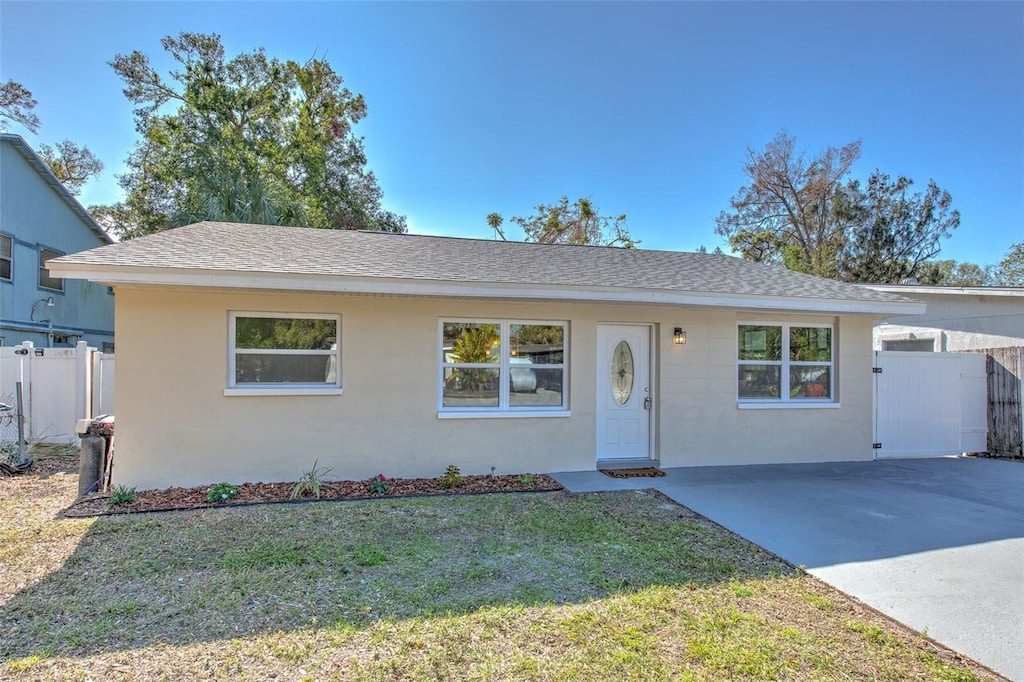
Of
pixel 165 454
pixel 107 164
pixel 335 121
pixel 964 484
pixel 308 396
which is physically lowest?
pixel 964 484

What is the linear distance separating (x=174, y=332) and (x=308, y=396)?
1806 mm

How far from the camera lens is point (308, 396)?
21.9 ft

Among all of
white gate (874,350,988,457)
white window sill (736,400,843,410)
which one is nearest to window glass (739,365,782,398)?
white window sill (736,400,843,410)

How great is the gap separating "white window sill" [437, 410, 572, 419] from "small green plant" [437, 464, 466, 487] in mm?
725

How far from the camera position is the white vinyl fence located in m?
8.68

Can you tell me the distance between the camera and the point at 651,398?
7.99 metres

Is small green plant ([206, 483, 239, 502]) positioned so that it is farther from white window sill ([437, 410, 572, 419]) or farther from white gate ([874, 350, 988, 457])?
white gate ([874, 350, 988, 457])

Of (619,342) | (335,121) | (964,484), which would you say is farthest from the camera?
(335,121)

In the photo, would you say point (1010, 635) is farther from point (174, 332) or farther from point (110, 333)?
point (110, 333)

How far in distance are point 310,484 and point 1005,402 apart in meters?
12.0

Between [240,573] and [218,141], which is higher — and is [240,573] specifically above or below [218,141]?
below

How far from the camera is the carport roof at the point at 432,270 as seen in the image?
19.0ft

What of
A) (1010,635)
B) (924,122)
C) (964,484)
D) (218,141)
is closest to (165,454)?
(1010,635)

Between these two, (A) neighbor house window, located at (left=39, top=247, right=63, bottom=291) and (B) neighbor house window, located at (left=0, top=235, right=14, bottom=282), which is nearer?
(B) neighbor house window, located at (left=0, top=235, right=14, bottom=282)
